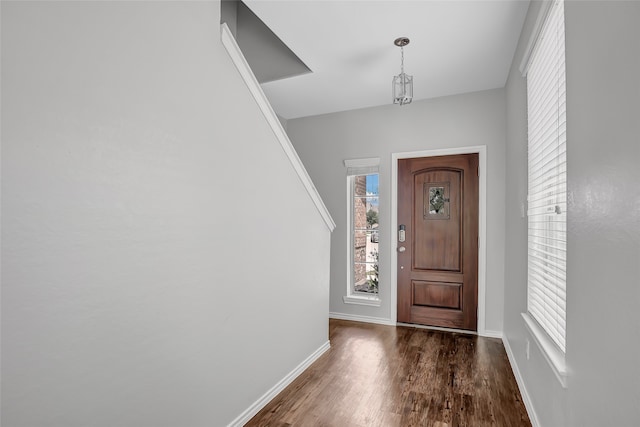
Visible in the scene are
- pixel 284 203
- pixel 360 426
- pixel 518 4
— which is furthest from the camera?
pixel 284 203

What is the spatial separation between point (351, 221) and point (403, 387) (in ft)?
7.02

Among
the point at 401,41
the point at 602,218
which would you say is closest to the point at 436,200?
the point at 401,41

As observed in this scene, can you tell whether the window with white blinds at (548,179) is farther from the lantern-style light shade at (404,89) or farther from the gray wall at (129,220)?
the gray wall at (129,220)

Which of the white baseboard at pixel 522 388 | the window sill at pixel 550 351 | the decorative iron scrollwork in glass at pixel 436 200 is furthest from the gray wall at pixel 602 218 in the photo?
the decorative iron scrollwork in glass at pixel 436 200

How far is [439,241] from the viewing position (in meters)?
3.83

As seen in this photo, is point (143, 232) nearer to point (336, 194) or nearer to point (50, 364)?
point (50, 364)

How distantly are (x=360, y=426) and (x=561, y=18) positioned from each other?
2367 millimetres

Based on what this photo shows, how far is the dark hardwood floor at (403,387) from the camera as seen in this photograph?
2.08 m

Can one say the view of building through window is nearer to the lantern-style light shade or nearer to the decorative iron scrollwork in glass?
the decorative iron scrollwork in glass

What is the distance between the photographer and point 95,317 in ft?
3.98

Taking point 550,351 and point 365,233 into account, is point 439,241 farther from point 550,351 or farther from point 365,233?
point 550,351

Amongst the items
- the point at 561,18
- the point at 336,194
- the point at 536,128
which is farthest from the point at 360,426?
the point at 336,194

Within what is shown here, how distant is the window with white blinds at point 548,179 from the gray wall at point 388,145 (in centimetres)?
134

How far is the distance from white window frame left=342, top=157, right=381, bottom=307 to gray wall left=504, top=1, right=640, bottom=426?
103 inches
